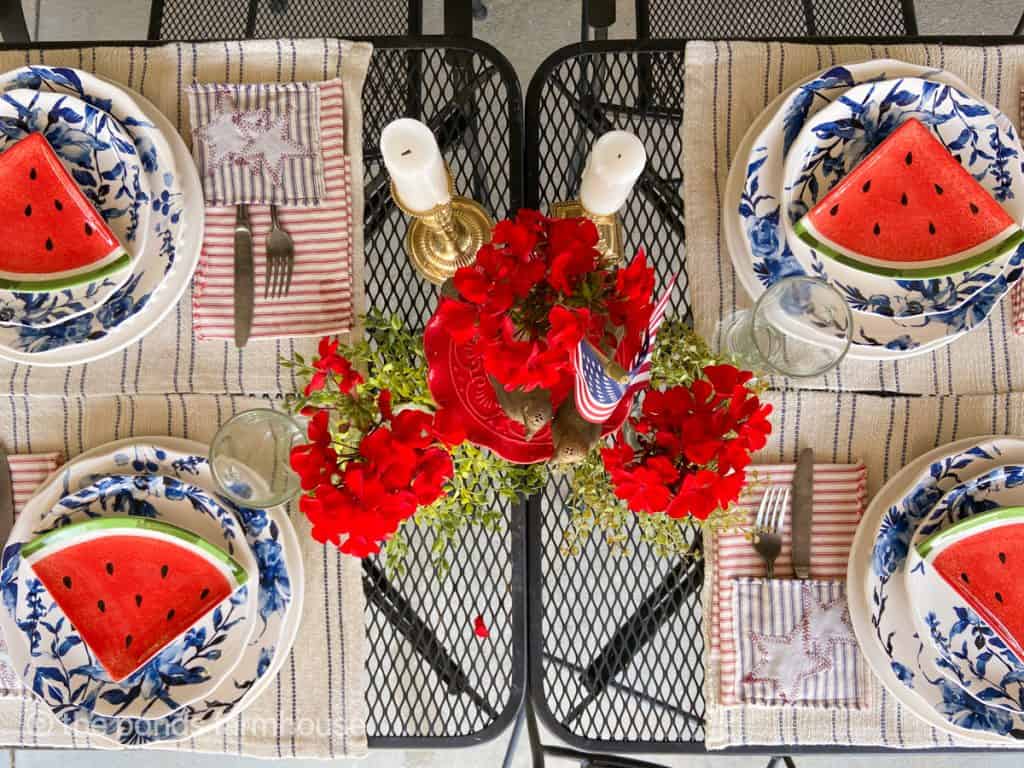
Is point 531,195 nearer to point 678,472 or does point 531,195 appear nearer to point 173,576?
point 678,472

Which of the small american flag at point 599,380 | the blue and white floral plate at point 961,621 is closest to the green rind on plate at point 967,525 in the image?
A: the blue and white floral plate at point 961,621

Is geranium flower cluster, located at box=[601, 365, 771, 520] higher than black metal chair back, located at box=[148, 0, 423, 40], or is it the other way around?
black metal chair back, located at box=[148, 0, 423, 40]

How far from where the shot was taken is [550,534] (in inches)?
35.9

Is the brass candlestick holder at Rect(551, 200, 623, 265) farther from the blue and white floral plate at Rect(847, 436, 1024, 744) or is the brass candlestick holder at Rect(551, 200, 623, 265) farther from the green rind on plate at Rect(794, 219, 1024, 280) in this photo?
the blue and white floral plate at Rect(847, 436, 1024, 744)

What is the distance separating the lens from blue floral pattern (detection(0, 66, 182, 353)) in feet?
2.61

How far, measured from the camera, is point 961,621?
79cm

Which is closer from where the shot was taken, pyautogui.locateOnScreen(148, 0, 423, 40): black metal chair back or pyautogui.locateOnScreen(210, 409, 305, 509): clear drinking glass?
pyautogui.locateOnScreen(210, 409, 305, 509): clear drinking glass

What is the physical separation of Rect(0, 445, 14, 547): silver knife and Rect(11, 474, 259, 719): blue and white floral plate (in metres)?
0.08

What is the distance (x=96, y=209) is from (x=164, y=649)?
0.46m

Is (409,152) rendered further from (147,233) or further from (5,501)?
(5,501)

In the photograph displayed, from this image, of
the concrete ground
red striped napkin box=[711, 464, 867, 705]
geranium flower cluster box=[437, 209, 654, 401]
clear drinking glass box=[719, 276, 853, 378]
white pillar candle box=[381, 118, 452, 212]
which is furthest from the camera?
the concrete ground

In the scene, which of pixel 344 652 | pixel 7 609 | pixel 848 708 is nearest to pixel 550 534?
pixel 344 652

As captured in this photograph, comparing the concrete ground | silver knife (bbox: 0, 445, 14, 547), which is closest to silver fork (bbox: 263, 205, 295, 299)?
silver knife (bbox: 0, 445, 14, 547)

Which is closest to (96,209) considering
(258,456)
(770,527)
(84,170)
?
(84,170)
